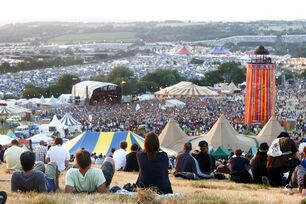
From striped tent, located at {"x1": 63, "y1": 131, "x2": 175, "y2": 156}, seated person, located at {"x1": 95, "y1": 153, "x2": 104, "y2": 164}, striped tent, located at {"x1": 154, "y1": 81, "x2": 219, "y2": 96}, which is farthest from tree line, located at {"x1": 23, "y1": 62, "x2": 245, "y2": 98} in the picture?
seated person, located at {"x1": 95, "y1": 153, "x2": 104, "y2": 164}

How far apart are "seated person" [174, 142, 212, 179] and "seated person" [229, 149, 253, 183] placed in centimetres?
37

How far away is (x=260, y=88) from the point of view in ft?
97.5

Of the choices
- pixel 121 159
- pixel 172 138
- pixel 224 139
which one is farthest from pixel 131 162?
pixel 172 138

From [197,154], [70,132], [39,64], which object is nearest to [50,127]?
[70,132]

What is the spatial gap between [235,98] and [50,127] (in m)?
22.8

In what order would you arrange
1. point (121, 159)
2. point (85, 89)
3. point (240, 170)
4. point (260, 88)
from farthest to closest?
point (85, 89) < point (260, 88) < point (121, 159) < point (240, 170)

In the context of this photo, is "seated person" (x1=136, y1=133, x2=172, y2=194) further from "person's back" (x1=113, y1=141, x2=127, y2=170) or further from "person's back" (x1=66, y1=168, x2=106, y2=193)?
"person's back" (x1=113, y1=141, x2=127, y2=170)

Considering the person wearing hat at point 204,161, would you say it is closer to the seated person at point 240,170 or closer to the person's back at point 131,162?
the seated person at point 240,170

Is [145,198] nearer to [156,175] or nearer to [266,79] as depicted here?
[156,175]

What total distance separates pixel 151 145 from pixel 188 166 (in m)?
2.70

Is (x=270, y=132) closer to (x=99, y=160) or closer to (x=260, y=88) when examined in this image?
(x=99, y=160)

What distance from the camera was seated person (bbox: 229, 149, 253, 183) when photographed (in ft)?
27.2

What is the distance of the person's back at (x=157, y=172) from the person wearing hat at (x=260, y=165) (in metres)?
2.24

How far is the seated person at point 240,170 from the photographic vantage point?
8297 millimetres
